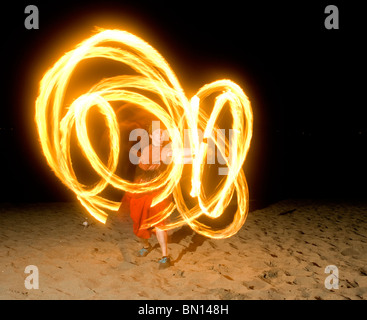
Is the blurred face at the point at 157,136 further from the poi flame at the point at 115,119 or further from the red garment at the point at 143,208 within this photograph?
the red garment at the point at 143,208

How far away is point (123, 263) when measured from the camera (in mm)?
4055

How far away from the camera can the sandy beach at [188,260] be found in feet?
10.7

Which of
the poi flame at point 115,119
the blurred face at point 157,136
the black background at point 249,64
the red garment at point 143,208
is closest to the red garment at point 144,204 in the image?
the red garment at point 143,208

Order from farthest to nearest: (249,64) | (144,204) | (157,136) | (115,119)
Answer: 1. (249,64)
2. (115,119)
3. (144,204)
4. (157,136)

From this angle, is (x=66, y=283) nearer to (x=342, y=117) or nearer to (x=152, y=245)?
(x=152, y=245)

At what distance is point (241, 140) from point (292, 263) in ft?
7.52

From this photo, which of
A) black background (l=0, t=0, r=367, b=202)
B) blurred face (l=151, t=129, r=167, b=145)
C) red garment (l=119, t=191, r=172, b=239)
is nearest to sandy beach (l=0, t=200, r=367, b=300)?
red garment (l=119, t=191, r=172, b=239)

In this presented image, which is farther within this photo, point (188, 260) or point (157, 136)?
point (188, 260)

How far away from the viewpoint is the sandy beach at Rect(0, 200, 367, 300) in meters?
3.26

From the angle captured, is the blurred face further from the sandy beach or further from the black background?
the black background

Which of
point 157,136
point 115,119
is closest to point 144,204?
point 157,136

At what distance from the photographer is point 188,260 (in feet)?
13.8

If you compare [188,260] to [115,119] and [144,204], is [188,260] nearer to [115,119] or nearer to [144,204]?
[144,204]

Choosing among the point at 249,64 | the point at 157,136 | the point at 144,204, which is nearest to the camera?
the point at 157,136
